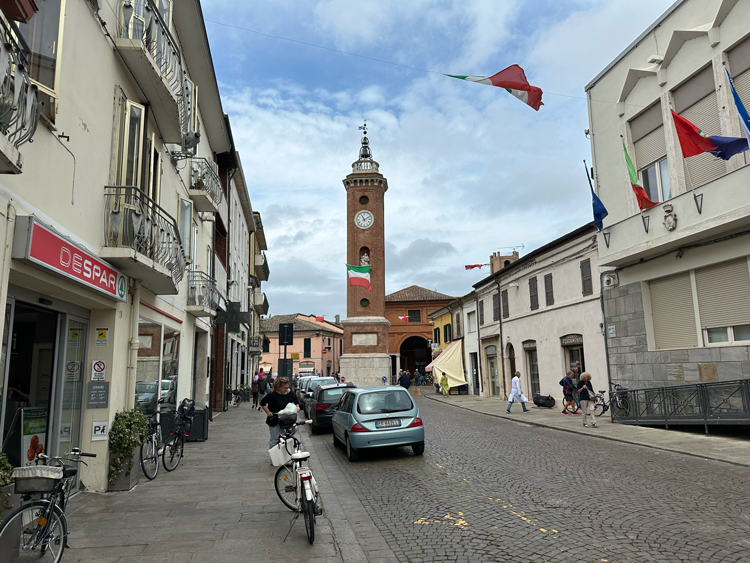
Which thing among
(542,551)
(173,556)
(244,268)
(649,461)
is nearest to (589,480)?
(649,461)

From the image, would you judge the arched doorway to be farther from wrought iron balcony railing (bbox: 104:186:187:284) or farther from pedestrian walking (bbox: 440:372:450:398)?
wrought iron balcony railing (bbox: 104:186:187:284)

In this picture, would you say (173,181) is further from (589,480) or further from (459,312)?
(459,312)

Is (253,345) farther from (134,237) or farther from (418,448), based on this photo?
(134,237)

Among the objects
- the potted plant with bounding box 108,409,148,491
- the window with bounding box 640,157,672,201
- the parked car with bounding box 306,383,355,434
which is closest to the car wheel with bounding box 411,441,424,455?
the parked car with bounding box 306,383,355,434

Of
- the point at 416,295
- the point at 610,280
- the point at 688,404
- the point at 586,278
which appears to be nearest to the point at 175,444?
the point at 688,404

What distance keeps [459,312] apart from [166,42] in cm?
3022

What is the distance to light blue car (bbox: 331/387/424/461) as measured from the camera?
1031cm

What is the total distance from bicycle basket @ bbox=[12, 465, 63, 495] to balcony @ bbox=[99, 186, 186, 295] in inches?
140

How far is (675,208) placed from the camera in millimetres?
13023

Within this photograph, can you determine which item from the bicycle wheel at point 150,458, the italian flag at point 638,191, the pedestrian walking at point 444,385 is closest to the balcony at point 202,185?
the bicycle wheel at point 150,458

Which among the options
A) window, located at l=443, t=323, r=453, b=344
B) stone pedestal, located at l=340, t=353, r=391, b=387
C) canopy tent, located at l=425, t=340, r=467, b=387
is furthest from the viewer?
stone pedestal, located at l=340, t=353, r=391, b=387

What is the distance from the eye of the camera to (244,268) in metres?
31.3

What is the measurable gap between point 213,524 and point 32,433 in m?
2.64

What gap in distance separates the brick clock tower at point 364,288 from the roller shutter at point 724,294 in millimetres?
33701
